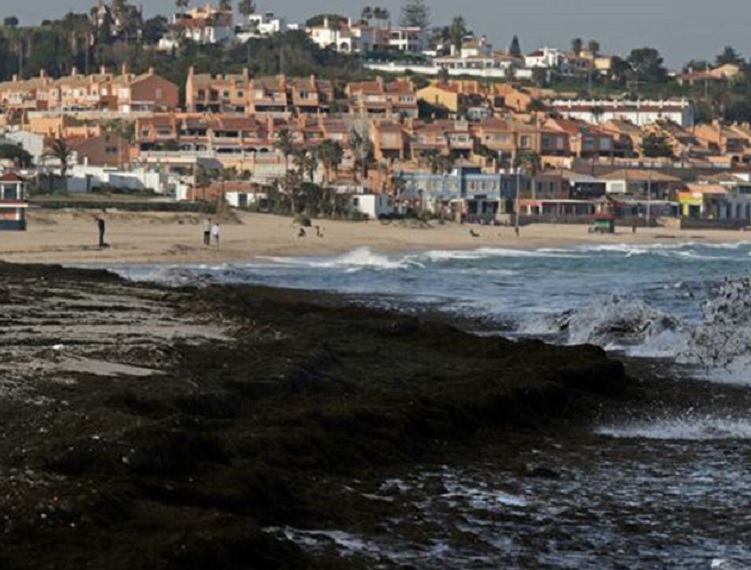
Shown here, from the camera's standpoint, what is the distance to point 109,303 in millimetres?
27406

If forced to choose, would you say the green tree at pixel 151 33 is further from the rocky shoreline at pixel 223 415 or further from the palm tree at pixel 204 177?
the rocky shoreline at pixel 223 415

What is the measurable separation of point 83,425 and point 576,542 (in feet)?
10.7

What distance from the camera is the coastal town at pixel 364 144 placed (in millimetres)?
100812

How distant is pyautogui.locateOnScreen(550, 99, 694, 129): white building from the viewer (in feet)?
556

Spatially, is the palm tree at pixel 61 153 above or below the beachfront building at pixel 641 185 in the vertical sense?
above

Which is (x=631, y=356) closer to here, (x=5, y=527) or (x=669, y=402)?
(x=669, y=402)

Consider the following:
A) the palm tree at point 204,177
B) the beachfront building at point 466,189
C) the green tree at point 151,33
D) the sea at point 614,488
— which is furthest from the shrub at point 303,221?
the green tree at point 151,33

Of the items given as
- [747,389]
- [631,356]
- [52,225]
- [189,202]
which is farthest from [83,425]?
[189,202]

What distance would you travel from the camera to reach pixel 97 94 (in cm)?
14712

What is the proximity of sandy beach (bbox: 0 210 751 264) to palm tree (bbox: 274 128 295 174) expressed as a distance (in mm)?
21152

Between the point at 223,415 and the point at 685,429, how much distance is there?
163 inches

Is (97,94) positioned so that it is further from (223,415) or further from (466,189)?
(223,415)

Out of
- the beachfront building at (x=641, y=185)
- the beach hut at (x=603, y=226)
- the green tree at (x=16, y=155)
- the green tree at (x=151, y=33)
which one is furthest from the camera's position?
the green tree at (x=151, y=33)

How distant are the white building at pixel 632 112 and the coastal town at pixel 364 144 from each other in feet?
0.57
